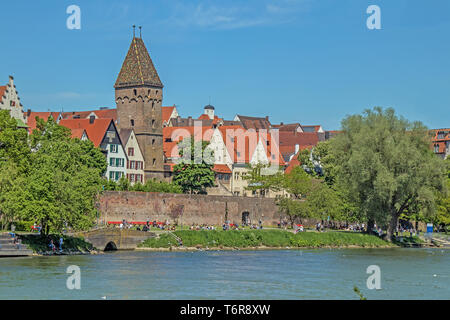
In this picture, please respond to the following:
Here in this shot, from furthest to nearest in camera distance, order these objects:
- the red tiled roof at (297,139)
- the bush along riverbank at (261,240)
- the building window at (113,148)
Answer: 1. the red tiled roof at (297,139)
2. the building window at (113,148)
3. the bush along riverbank at (261,240)

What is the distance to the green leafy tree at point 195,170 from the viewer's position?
112 metres

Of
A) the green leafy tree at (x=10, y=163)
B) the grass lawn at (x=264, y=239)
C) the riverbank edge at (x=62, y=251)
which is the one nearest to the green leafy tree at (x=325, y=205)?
Result: the grass lawn at (x=264, y=239)

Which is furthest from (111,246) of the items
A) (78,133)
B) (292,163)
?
(292,163)

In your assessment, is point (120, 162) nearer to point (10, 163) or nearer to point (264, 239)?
point (264, 239)

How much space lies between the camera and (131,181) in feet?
374

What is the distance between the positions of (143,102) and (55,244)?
49.9 metres

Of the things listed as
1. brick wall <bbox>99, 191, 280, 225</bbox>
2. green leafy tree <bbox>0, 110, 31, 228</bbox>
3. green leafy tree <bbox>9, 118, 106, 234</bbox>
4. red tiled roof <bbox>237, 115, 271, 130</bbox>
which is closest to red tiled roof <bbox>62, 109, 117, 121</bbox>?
red tiled roof <bbox>237, 115, 271, 130</bbox>

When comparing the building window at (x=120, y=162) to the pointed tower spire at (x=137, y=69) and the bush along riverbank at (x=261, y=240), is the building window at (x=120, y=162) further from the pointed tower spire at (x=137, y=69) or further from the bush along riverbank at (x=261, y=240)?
the bush along riverbank at (x=261, y=240)

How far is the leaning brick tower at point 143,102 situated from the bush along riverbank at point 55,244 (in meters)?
44.5

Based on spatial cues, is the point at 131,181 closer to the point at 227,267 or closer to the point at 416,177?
the point at 416,177

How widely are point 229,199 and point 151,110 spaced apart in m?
18.1

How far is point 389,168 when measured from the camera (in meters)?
85.8
